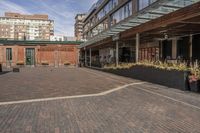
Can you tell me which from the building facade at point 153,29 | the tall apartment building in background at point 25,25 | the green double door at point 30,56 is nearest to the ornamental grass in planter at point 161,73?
the building facade at point 153,29

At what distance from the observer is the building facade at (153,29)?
16000 mm

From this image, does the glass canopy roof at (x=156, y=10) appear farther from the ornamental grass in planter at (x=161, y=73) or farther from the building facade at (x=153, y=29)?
the ornamental grass in planter at (x=161, y=73)

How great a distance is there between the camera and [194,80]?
42.5 feet

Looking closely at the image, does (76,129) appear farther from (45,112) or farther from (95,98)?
(95,98)

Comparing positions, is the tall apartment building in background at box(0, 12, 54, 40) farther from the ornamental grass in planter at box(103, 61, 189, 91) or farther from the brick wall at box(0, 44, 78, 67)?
the ornamental grass in planter at box(103, 61, 189, 91)

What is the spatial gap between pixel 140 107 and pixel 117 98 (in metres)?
2.05

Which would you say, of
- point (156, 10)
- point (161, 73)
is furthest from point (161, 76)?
point (156, 10)

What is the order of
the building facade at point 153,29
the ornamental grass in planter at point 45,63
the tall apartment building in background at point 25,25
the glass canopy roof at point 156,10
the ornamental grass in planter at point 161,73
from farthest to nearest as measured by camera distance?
the tall apartment building in background at point 25,25, the ornamental grass in planter at point 45,63, the building facade at point 153,29, the glass canopy roof at point 156,10, the ornamental grass in planter at point 161,73

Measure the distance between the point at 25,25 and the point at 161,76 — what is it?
147441 millimetres

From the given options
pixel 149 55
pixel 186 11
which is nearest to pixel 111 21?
pixel 149 55

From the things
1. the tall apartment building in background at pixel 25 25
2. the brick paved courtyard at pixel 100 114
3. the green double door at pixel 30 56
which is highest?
the tall apartment building in background at pixel 25 25

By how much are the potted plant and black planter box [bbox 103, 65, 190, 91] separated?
0.31 meters

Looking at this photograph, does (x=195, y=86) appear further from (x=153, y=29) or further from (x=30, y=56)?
(x=30, y=56)

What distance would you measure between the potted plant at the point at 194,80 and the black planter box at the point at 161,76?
31cm
